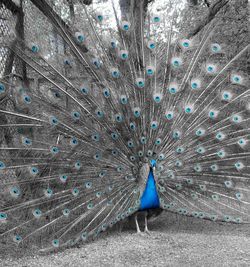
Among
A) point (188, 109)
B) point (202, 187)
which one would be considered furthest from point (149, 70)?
point (202, 187)

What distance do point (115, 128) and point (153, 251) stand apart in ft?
4.73

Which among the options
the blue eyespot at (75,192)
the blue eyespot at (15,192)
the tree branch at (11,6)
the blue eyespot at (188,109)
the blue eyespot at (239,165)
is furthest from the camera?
the blue eyespot at (239,165)

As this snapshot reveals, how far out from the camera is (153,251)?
3.79 m

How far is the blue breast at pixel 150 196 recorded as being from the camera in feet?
14.0

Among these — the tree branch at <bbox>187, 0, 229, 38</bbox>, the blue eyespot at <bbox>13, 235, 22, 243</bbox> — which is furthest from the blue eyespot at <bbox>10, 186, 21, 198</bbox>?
the tree branch at <bbox>187, 0, 229, 38</bbox>

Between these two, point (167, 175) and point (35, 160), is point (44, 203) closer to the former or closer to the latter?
point (35, 160)

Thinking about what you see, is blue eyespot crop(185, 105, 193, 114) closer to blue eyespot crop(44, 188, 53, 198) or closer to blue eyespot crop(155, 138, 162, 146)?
blue eyespot crop(155, 138, 162, 146)

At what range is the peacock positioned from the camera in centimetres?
399

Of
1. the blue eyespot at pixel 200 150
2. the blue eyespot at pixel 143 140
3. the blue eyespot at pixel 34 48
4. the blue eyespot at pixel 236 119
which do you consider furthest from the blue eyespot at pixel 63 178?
the blue eyespot at pixel 236 119

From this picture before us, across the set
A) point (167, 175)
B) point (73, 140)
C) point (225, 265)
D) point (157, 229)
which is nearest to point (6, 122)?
point (73, 140)

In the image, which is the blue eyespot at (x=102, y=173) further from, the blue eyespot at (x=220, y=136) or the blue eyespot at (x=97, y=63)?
the blue eyespot at (x=220, y=136)

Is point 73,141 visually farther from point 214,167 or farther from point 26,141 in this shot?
point 214,167

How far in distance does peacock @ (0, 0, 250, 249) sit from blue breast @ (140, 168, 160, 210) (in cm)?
1

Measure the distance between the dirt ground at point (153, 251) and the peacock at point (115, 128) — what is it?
179mm
